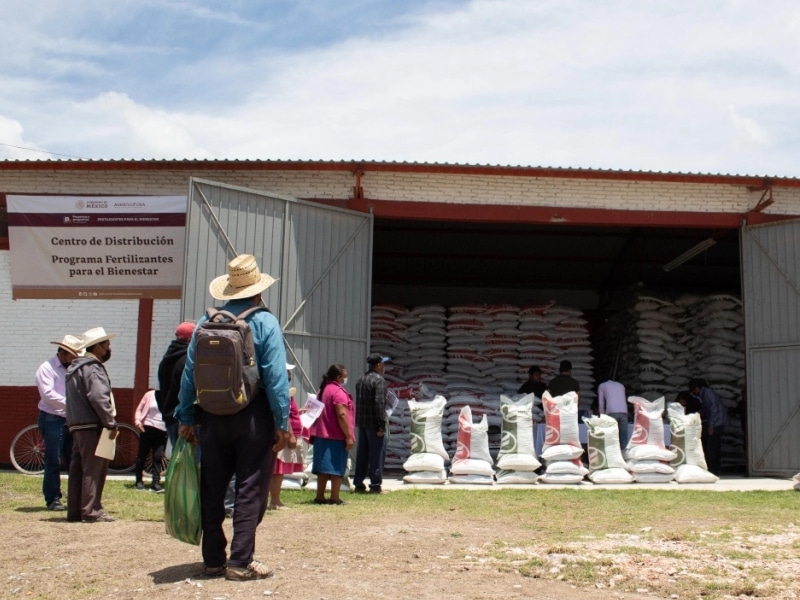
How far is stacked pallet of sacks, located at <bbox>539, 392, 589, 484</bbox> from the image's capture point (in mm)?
11805

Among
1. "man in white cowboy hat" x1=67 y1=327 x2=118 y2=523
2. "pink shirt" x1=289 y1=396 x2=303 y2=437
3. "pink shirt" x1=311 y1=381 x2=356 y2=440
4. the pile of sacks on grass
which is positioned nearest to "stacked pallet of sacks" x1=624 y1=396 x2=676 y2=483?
the pile of sacks on grass

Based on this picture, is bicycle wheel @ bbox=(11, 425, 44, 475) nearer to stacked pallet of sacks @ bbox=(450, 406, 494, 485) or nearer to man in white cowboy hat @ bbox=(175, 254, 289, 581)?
stacked pallet of sacks @ bbox=(450, 406, 494, 485)

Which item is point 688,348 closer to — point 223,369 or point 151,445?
point 151,445

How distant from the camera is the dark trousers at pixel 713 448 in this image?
47.4 ft

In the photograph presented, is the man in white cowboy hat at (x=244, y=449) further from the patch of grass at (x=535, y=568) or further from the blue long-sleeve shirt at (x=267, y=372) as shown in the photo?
the patch of grass at (x=535, y=568)

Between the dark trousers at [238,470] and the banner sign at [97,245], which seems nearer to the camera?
the dark trousers at [238,470]

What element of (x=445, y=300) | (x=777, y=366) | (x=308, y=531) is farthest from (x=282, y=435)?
(x=445, y=300)

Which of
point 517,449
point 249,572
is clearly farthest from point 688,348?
point 249,572

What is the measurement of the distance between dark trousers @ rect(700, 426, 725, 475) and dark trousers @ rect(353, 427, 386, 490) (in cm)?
593

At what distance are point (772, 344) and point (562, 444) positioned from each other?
366 centimetres

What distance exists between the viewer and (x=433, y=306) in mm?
15836

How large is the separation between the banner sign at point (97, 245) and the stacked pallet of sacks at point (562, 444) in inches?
205

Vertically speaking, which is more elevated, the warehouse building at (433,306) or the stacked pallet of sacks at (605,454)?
the warehouse building at (433,306)

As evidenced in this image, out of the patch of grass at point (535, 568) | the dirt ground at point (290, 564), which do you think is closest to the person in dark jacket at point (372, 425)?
the dirt ground at point (290, 564)
